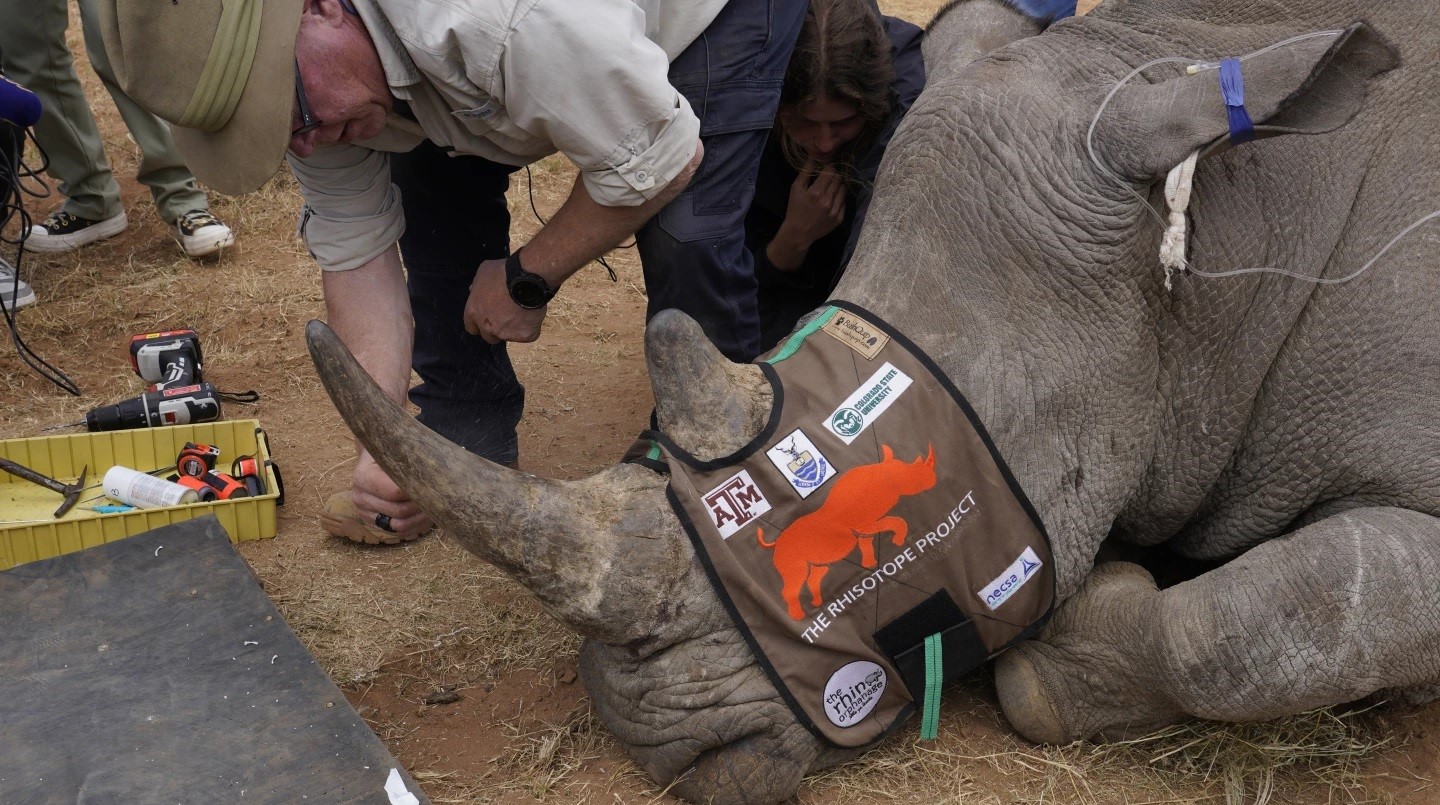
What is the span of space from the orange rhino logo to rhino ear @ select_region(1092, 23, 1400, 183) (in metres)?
0.82

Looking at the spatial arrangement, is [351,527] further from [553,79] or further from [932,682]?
[932,682]

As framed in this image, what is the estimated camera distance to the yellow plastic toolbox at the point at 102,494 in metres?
3.63

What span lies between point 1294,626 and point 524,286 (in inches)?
Answer: 75.8

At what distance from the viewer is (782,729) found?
2.62 metres

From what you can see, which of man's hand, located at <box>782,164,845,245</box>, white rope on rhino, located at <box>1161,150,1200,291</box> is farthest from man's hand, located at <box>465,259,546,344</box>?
white rope on rhino, located at <box>1161,150,1200,291</box>

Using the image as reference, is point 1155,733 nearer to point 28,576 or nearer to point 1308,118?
point 1308,118

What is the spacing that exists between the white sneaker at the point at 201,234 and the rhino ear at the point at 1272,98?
4543 millimetres

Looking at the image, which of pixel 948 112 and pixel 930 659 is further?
pixel 948 112

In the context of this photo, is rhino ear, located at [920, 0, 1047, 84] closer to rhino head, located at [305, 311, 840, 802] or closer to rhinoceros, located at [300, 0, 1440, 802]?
rhinoceros, located at [300, 0, 1440, 802]

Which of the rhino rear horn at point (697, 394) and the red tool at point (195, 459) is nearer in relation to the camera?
the rhino rear horn at point (697, 394)

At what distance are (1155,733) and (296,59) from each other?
2.37 m

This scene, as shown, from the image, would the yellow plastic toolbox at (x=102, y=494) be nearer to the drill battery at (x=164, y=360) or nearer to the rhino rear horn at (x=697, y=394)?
the drill battery at (x=164, y=360)

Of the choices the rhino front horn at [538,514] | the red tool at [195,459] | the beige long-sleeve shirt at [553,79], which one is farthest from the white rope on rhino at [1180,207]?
the red tool at [195,459]

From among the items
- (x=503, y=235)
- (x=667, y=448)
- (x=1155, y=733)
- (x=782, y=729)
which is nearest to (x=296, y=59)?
(x=667, y=448)
